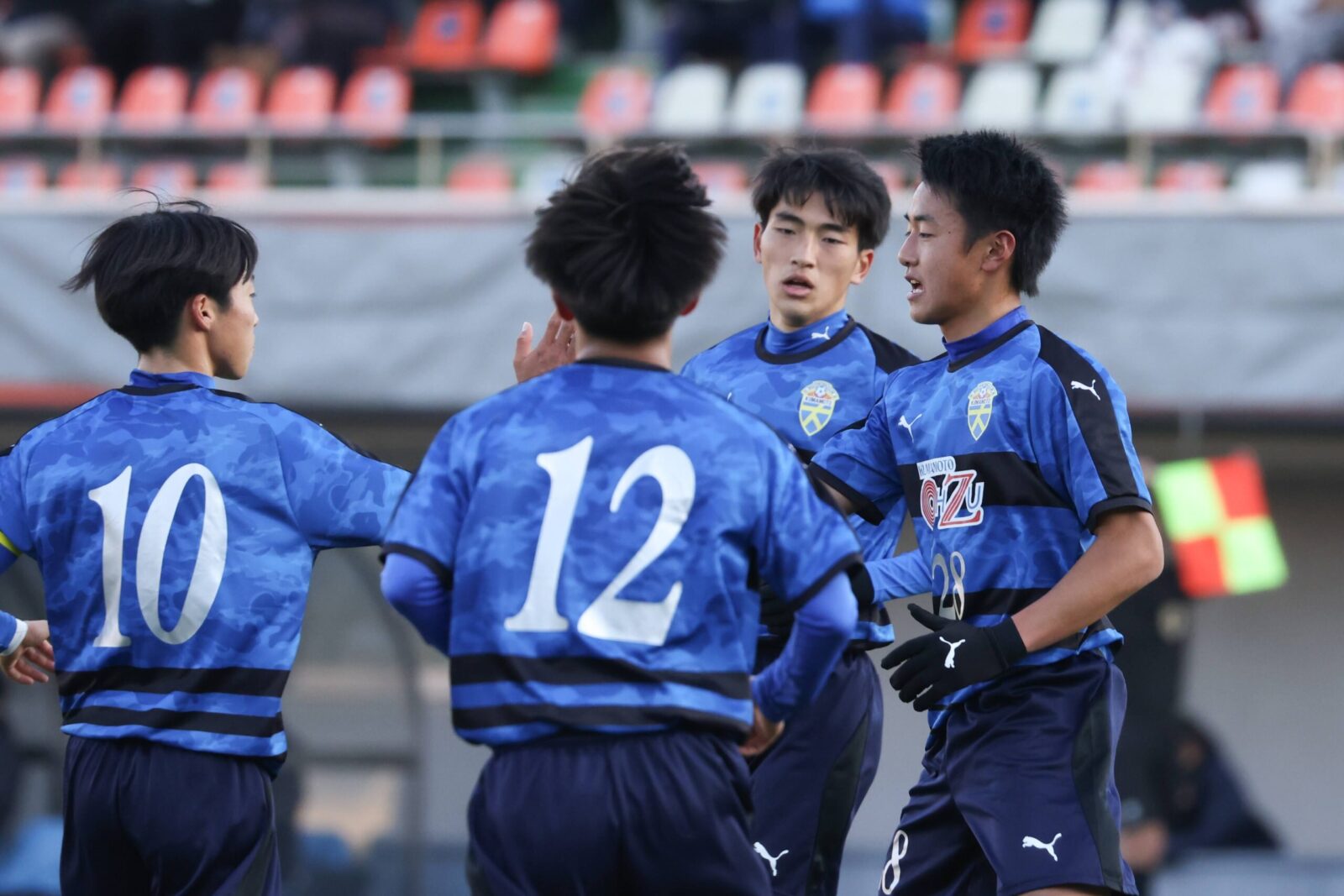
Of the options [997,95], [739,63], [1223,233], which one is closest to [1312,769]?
[1223,233]

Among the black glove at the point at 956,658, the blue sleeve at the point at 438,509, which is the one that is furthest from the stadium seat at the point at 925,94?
the blue sleeve at the point at 438,509

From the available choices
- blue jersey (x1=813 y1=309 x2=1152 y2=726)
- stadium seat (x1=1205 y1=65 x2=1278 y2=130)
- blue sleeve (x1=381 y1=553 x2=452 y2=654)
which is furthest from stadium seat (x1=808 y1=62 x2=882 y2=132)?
blue sleeve (x1=381 y1=553 x2=452 y2=654)

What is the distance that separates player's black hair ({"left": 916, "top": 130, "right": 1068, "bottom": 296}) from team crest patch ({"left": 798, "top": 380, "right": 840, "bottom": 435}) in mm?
593

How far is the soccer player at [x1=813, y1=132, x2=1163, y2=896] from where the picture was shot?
3.64m

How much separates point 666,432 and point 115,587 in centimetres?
126

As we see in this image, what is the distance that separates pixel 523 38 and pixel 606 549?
10732 millimetres

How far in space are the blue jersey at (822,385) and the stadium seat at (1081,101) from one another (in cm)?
637

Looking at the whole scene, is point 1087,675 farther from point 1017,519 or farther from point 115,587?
point 115,587

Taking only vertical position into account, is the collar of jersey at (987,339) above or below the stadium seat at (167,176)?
below

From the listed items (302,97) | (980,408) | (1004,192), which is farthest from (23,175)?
(980,408)

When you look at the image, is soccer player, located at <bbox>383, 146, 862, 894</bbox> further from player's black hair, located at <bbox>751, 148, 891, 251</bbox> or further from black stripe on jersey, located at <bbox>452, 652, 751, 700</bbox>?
player's black hair, located at <bbox>751, 148, 891, 251</bbox>

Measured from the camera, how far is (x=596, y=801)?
292cm

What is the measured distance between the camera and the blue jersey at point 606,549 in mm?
2959

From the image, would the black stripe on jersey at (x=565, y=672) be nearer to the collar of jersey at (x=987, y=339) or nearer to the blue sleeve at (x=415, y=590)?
the blue sleeve at (x=415, y=590)
